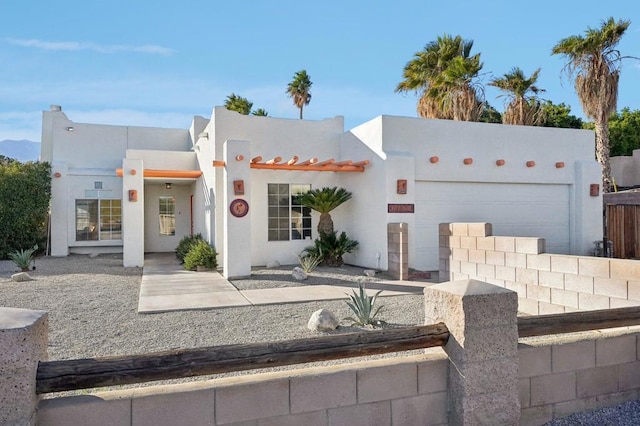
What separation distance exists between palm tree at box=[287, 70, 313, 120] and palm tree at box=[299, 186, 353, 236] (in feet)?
68.4

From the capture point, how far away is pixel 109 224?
57.4 feet

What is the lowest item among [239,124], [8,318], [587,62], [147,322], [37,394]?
[147,322]

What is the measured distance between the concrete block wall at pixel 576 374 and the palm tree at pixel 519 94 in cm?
1730

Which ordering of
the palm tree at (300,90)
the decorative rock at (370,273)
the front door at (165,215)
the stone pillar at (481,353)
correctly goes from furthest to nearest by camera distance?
the palm tree at (300,90) < the front door at (165,215) < the decorative rock at (370,273) < the stone pillar at (481,353)

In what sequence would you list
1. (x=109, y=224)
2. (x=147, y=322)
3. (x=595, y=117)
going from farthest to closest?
(x=595, y=117) < (x=109, y=224) < (x=147, y=322)

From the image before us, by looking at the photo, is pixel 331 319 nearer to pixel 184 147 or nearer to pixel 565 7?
pixel 565 7

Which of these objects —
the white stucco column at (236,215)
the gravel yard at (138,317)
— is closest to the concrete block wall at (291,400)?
the gravel yard at (138,317)

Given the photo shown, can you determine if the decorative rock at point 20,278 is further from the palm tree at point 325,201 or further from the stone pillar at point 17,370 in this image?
the stone pillar at point 17,370

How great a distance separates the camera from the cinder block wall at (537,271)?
618cm

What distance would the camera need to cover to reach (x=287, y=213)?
1373 cm

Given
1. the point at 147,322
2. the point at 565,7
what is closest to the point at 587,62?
the point at 565,7

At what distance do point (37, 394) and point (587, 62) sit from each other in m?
21.2

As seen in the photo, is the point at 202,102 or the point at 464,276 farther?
the point at 202,102

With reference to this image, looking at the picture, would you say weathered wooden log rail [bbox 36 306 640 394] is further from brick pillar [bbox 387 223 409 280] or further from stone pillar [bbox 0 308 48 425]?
brick pillar [bbox 387 223 409 280]
